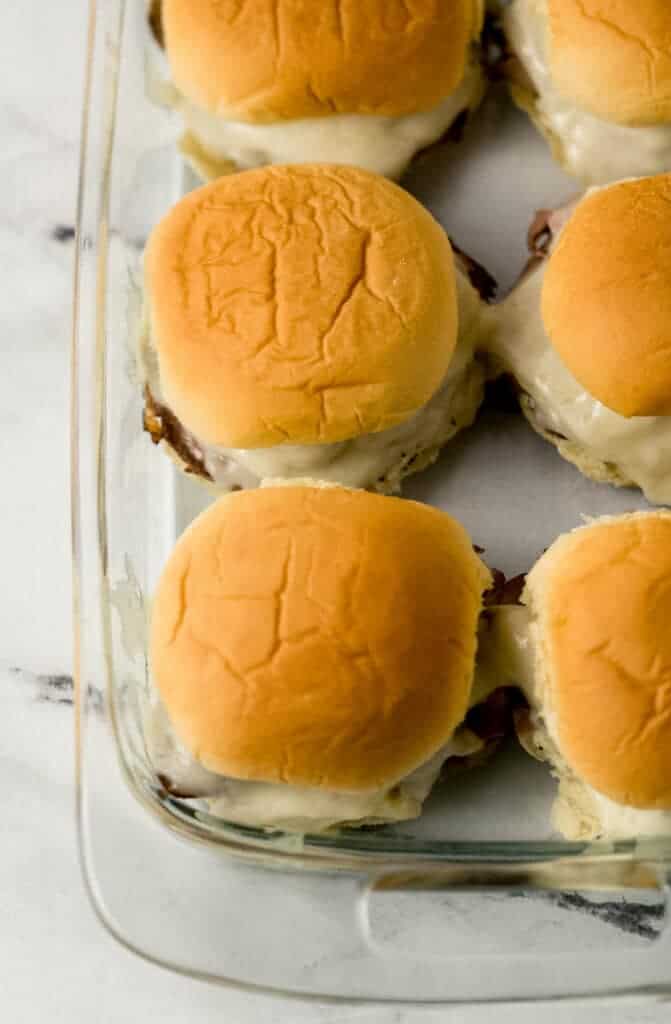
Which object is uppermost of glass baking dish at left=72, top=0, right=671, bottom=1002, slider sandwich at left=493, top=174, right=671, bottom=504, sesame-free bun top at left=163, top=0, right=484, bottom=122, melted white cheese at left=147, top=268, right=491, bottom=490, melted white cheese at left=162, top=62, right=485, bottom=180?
sesame-free bun top at left=163, top=0, right=484, bottom=122

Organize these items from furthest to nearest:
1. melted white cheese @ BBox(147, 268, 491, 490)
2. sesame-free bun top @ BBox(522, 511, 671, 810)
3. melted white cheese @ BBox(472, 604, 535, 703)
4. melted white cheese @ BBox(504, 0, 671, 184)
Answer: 1. melted white cheese @ BBox(504, 0, 671, 184)
2. melted white cheese @ BBox(147, 268, 491, 490)
3. melted white cheese @ BBox(472, 604, 535, 703)
4. sesame-free bun top @ BBox(522, 511, 671, 810)

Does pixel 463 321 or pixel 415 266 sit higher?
pixel 415 266

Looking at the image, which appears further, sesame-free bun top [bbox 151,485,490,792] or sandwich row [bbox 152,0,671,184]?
sandwich row [bbox 152,0,671,184]

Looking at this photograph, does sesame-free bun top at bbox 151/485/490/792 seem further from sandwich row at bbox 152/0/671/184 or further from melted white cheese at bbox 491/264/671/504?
sandwich row at bbox 152/0/671/184

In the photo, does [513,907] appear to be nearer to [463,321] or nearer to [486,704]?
[486,704]

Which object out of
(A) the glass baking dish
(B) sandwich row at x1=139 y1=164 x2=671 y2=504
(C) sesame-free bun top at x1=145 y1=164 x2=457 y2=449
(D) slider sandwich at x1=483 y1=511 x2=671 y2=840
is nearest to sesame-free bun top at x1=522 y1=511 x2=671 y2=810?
(D) slider sandwich at x1=483 y1=511 x2=671 y2=840

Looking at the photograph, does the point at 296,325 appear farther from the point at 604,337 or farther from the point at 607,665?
the point at 607,665

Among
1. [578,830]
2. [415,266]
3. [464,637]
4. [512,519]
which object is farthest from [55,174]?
[578,830]

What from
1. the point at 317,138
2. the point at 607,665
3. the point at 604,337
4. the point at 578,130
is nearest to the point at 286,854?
the point at 607,665
